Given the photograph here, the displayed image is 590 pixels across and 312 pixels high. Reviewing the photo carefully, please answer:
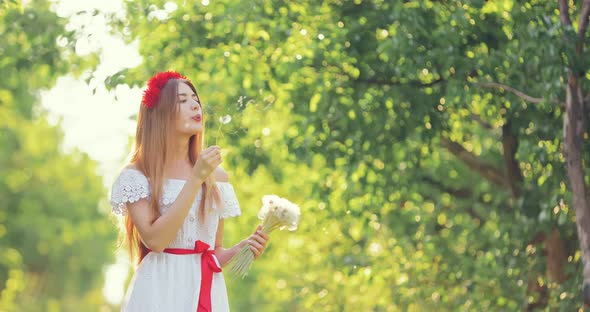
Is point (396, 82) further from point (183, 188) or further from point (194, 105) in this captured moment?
point (183, 188)

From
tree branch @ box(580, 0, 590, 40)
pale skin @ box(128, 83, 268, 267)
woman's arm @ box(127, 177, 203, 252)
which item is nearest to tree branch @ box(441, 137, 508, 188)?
tree branch @ box(580, 0, 590, 40)

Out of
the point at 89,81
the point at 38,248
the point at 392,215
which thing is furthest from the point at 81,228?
the point at 89,81

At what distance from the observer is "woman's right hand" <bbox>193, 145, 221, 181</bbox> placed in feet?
15.4

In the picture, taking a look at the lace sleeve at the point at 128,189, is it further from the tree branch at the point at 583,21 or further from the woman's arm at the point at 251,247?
the tree branch at the point at 583,21

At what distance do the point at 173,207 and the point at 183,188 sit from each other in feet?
0.31

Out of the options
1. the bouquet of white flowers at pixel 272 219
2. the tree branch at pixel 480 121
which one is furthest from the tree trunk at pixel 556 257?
the bouquet of white flowers at pixel 272 219

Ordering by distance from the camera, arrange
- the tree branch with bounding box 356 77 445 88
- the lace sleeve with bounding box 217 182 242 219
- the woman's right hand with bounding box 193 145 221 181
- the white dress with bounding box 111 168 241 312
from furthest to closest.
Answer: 1. the tree branch with bounding box 356 77 445 88
2. the lace sleeve with bounding box 217 182 242 219
3. the white dress with bounding box 111 168 241 312
4. the woman's right hand with bounding box 193 145 221 181

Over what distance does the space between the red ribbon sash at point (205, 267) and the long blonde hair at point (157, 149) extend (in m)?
0.14

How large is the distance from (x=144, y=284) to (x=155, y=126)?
2.34 ft

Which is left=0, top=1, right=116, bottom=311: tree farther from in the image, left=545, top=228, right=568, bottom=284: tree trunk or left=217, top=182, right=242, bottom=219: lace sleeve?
left=217, top=182, right=242, bottom=219: lace sleeve

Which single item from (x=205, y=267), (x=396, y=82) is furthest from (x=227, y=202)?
(x=396, y=82)

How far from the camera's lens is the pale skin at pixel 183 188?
15.4ft

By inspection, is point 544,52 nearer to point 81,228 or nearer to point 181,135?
point 181,135

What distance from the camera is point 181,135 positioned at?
502cm
